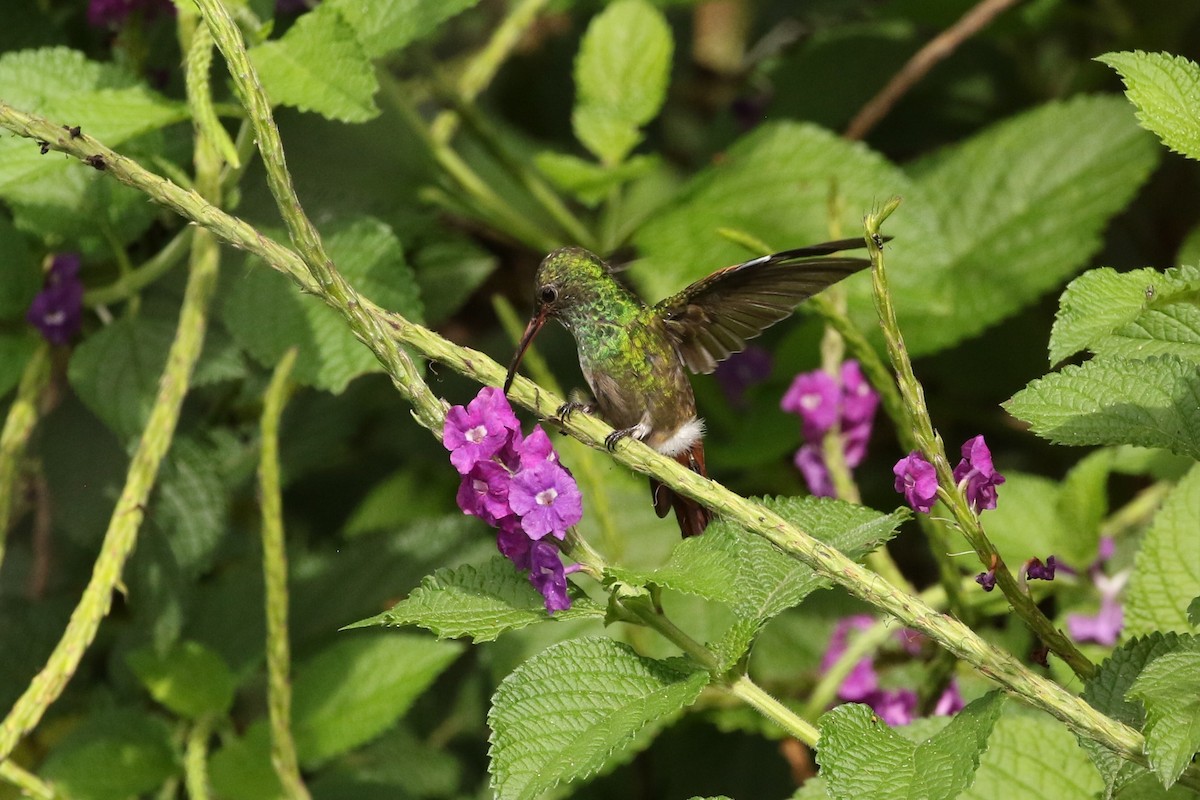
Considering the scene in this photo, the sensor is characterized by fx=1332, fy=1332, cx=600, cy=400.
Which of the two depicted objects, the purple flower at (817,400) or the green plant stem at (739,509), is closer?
the green plant stem at (739,509)

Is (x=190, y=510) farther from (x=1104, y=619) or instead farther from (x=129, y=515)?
(x=1104, y=619)

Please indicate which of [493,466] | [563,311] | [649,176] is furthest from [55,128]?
[649,176]

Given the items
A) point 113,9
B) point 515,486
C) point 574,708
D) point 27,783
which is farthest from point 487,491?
point 113,9

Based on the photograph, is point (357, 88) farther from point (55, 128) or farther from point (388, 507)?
point (388, 507)

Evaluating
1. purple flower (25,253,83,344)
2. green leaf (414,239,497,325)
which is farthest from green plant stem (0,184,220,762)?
green leaf (414,239,497,325)

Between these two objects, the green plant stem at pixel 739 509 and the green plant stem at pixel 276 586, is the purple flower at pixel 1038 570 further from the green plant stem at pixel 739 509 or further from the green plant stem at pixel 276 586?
the green plant stem at pixel 276 586

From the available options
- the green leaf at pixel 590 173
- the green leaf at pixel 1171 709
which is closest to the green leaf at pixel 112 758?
the green leaf at pixel 590 173
